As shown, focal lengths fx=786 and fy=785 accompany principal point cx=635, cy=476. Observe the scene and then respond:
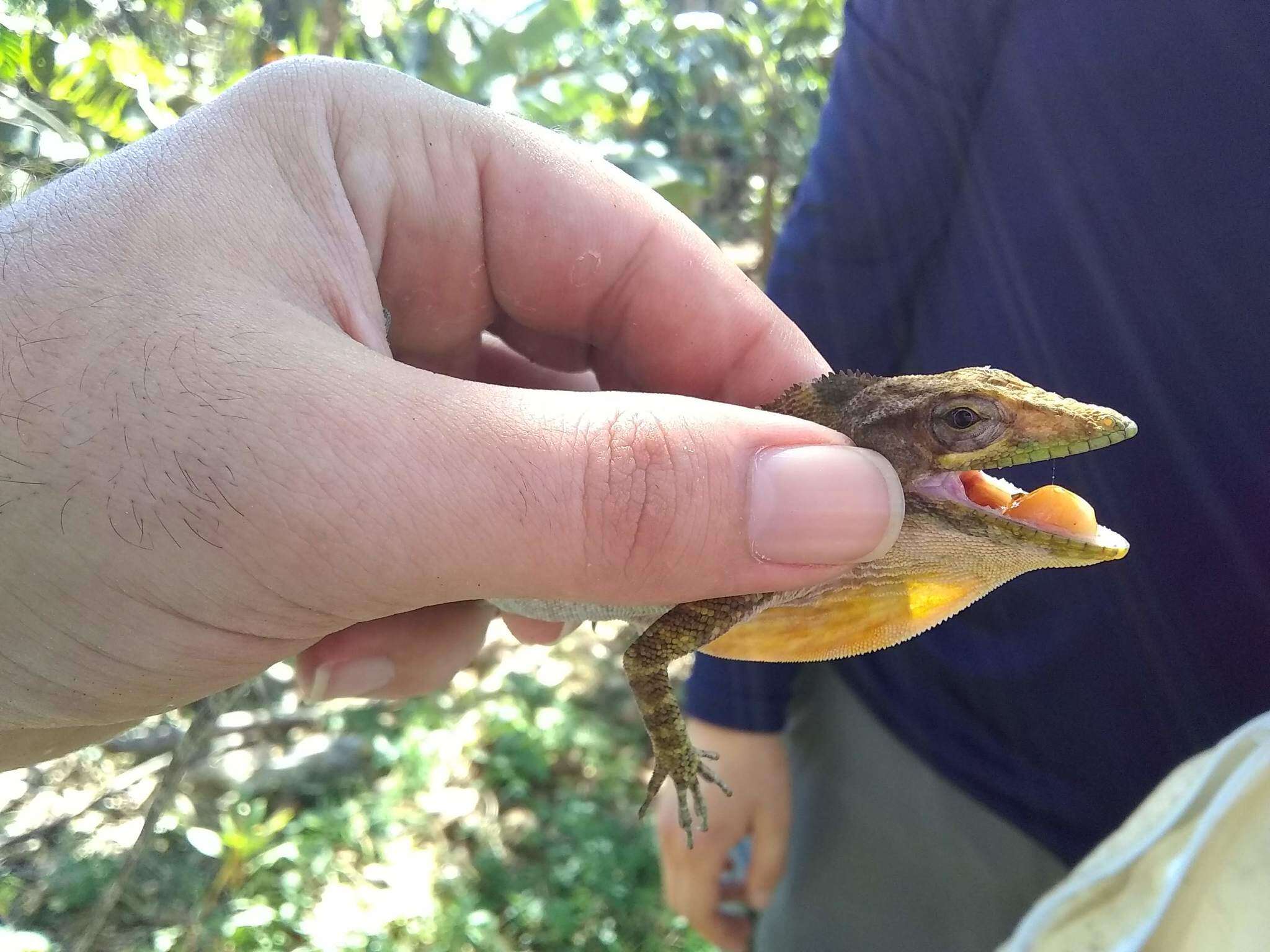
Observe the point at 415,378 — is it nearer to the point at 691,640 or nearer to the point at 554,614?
the point at 691,640

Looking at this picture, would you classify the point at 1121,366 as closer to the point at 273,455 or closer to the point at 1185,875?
the point at 1185,875

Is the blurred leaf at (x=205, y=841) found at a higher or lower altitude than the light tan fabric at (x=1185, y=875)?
lower

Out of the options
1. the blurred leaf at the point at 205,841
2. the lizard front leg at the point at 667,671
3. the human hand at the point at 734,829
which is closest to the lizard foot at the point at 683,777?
the lizard front leg at the point at 667,671

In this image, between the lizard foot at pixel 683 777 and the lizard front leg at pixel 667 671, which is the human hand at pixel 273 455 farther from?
the lizard foot at pixel 683 777

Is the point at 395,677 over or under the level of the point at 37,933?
over

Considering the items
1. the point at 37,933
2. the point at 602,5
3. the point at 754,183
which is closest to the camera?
the point at 37,933

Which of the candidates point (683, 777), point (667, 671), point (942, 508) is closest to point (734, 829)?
point (683, 777)

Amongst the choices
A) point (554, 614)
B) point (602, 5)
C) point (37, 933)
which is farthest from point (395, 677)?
point (602, 5)
